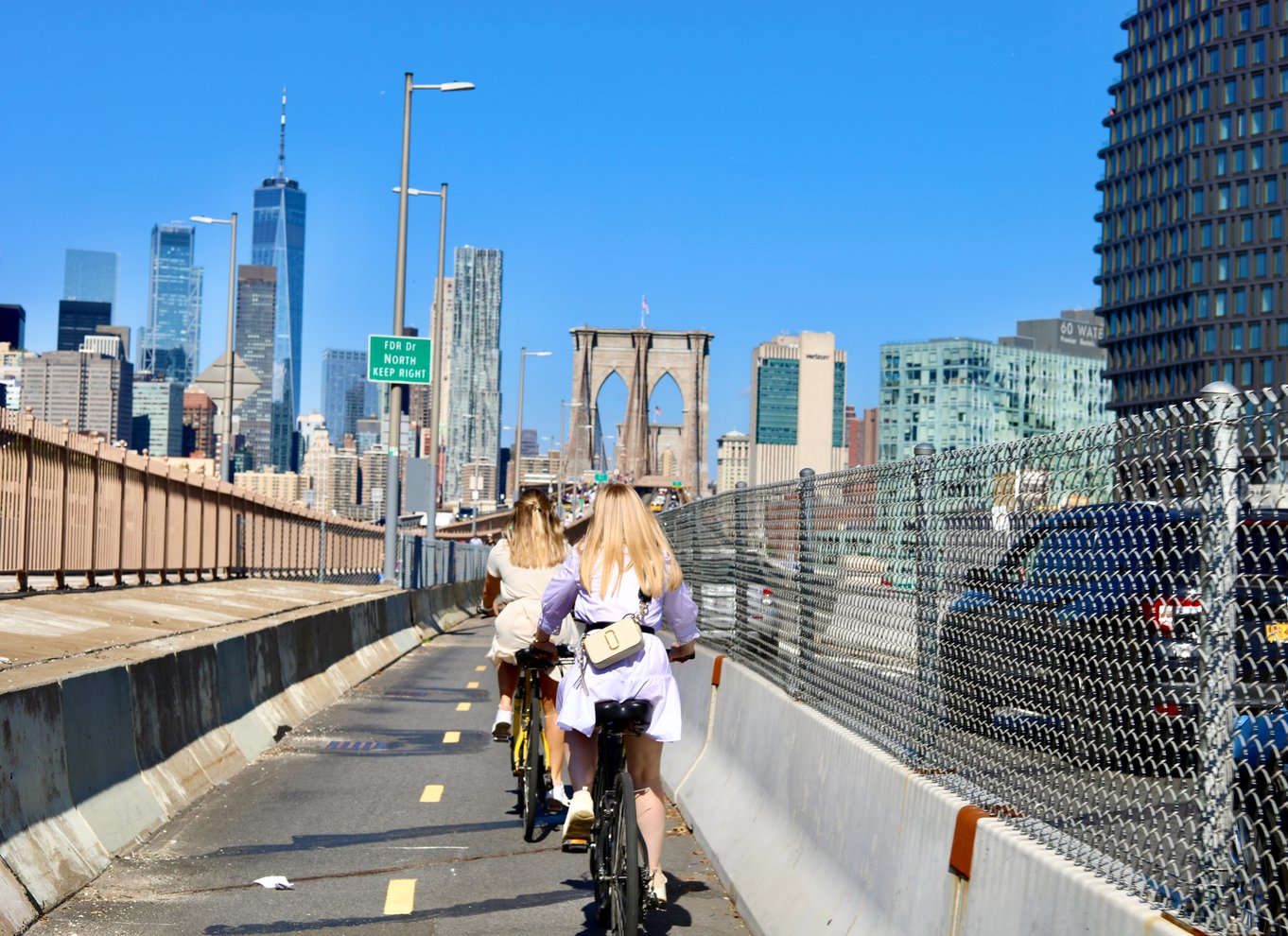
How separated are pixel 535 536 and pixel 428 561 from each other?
27.0 metres

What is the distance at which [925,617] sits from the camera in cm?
605

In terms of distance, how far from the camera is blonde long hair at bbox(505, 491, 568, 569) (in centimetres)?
975

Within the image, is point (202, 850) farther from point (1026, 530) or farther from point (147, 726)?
point (1026, 530)

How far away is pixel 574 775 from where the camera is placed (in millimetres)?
7109

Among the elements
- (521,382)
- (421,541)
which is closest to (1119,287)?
(521,382)

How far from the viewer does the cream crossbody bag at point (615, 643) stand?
20.8 feet

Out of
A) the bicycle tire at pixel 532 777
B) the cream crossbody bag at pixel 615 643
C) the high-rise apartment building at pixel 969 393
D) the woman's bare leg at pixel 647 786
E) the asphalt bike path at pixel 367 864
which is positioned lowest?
the asphalt bike path at pixel 367 864

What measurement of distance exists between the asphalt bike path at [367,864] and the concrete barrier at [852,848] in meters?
0.28

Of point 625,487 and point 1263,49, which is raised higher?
point 1263,49

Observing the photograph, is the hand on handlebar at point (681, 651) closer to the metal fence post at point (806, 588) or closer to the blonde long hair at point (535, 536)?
the metal fence post at point (806, 588)

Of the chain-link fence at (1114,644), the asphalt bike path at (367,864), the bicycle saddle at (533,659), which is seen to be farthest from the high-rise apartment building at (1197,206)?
the chain-link fence at (1114,644)

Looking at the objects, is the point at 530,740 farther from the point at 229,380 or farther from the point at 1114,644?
the point at 229,380

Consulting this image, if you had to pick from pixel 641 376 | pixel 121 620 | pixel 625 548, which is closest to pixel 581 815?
pixel 625 548

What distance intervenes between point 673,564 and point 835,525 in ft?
4.15
